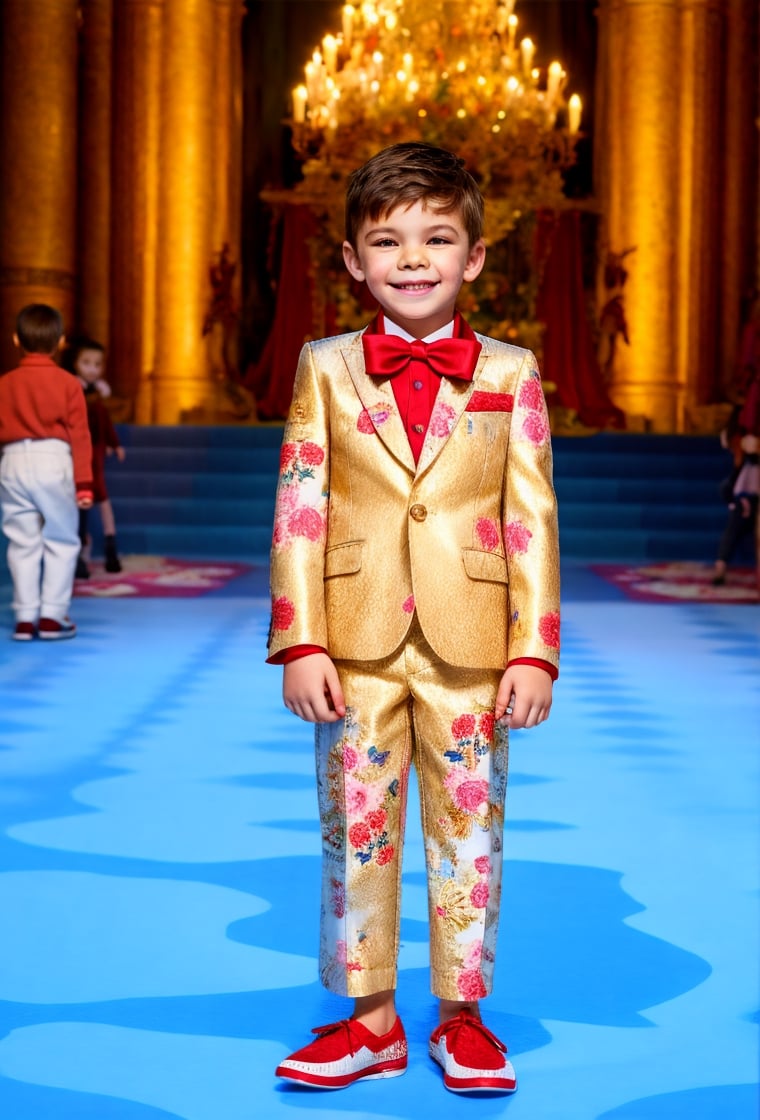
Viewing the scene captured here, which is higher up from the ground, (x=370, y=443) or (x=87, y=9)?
(x=87, y=9)

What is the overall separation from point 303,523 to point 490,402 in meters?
0.32

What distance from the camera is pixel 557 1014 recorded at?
2574 millimetres

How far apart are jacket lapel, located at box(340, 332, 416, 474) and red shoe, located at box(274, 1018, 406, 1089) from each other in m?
0.82

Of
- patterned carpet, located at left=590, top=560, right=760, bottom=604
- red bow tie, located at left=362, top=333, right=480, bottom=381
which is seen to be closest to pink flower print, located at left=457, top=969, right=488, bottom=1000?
red bow tie, located at left=362, top=333, right=480, bottom=381

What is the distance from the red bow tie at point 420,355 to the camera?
2307mm

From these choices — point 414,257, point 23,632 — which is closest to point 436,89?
point 23,632

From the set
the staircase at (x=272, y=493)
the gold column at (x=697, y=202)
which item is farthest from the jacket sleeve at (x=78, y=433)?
the gold column at (x=697, y=202)

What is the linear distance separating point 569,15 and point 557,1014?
61.1ft

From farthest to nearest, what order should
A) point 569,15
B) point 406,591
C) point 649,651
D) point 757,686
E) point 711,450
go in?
point 569,15 → point 711,450 → point 649,651 → point 757,686 → point 406,591

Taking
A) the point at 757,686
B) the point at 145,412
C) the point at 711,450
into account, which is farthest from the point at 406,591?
the point at 145,412

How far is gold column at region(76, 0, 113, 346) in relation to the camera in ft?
57.2

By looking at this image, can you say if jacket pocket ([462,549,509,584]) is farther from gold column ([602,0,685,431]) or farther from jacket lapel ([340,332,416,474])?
gold column ([602,0,685,431])

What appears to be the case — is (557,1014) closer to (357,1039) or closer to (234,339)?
(357,1039)

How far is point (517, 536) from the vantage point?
7.61 feet
